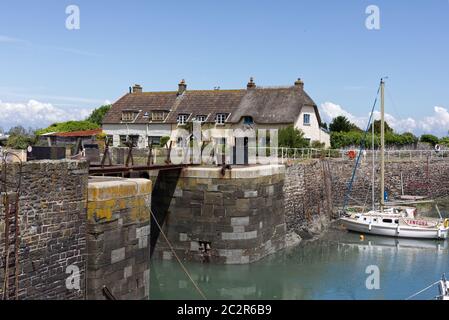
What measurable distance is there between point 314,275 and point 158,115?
89.7 ft

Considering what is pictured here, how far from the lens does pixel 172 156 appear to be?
25.0m

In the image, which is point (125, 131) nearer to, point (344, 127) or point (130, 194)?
point (344, 127)

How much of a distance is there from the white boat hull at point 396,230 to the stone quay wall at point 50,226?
63.3 ft

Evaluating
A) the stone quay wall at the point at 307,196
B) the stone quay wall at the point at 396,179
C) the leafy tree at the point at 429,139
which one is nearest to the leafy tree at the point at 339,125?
the leafy tree at the point at 429,139

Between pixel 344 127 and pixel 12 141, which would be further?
pixel 344 127

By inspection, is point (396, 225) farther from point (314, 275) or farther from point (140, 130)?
point (140, 130)

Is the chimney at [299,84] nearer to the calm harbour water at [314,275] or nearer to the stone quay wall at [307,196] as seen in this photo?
the stone quay wall at [307,196]

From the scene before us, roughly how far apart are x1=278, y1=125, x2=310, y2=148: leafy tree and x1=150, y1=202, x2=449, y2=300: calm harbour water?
37.4 ft

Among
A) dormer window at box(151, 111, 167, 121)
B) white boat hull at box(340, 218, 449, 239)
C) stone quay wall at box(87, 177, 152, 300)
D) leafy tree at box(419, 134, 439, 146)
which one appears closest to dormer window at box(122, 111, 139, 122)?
dormer window at box(151, 111, 167, 121)

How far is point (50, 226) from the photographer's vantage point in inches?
492

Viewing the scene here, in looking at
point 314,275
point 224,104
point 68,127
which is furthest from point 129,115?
point 314,275

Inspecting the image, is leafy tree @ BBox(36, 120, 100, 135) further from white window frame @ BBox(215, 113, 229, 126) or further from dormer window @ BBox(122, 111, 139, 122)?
white window frame @ BBox(215, 113, 229, 126)

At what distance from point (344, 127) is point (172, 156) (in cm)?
3997
